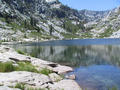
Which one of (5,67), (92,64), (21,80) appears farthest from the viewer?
(92,64)

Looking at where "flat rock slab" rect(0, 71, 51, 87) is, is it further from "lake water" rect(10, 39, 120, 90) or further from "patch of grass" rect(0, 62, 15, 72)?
"lake water" rect(10, 39, 120, 90)

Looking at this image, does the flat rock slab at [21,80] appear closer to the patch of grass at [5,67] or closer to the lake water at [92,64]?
the patch of grass at [5,67]

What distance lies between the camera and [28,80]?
19.3 metres

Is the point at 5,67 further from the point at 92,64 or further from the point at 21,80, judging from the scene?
the point at 92,64

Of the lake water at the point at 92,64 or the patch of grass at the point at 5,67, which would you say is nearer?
the patch of grass at the point at 5,67

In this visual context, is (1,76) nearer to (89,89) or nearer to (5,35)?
(89,89)

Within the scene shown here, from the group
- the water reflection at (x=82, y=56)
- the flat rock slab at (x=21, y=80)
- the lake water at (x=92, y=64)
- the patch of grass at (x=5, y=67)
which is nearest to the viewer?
the flat rock slab at (x=21, y=80)

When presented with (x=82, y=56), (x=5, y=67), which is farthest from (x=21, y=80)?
(x=82, y=56)

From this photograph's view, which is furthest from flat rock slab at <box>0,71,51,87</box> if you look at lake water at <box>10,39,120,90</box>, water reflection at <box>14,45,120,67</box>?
water reflection at <box>14,45,120,67</box>

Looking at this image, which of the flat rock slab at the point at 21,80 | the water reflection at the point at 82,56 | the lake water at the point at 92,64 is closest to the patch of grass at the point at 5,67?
the flat rock slab at the point at 21,80

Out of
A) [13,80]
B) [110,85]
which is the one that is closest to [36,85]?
[13,80]

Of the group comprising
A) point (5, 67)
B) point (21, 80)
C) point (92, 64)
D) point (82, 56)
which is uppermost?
point (5, 67)

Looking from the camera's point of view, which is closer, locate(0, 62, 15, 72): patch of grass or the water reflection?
locate(0, 62, 15, 72): patch of grass

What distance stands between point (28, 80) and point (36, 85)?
1151mm
